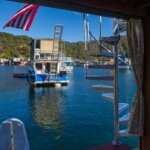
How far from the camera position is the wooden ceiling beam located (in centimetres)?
352

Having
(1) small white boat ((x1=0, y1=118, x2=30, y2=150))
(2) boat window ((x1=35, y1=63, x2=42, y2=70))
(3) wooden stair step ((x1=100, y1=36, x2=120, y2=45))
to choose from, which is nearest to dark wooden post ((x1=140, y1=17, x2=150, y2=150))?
(3) wooden stair step ((x1=100, y1=36, x2=120, y2=45))

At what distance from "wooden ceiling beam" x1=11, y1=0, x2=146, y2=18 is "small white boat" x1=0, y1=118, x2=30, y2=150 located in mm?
1470

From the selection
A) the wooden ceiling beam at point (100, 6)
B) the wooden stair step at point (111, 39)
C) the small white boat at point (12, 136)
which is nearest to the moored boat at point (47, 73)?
the wooden stair step at point (111, 39)

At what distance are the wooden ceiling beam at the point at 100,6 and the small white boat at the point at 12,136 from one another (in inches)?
57.9

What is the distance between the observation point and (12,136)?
3.32 m

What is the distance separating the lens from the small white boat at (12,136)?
3.30 metres

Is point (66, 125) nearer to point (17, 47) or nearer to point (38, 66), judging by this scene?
point (38, 66)

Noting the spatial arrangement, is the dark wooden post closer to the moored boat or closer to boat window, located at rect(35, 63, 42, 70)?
→ the moored boat

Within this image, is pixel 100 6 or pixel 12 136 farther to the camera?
pixel 100 6

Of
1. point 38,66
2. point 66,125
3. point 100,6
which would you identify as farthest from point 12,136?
point 38,66

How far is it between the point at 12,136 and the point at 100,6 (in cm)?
197

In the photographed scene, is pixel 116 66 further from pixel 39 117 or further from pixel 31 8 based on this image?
pixel 39 117

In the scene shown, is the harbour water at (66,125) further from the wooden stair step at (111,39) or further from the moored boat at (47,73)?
the moored boat at (47,73)

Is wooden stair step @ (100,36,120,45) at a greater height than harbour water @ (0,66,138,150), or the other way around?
wooden stair step @ (100,36,120,45)
